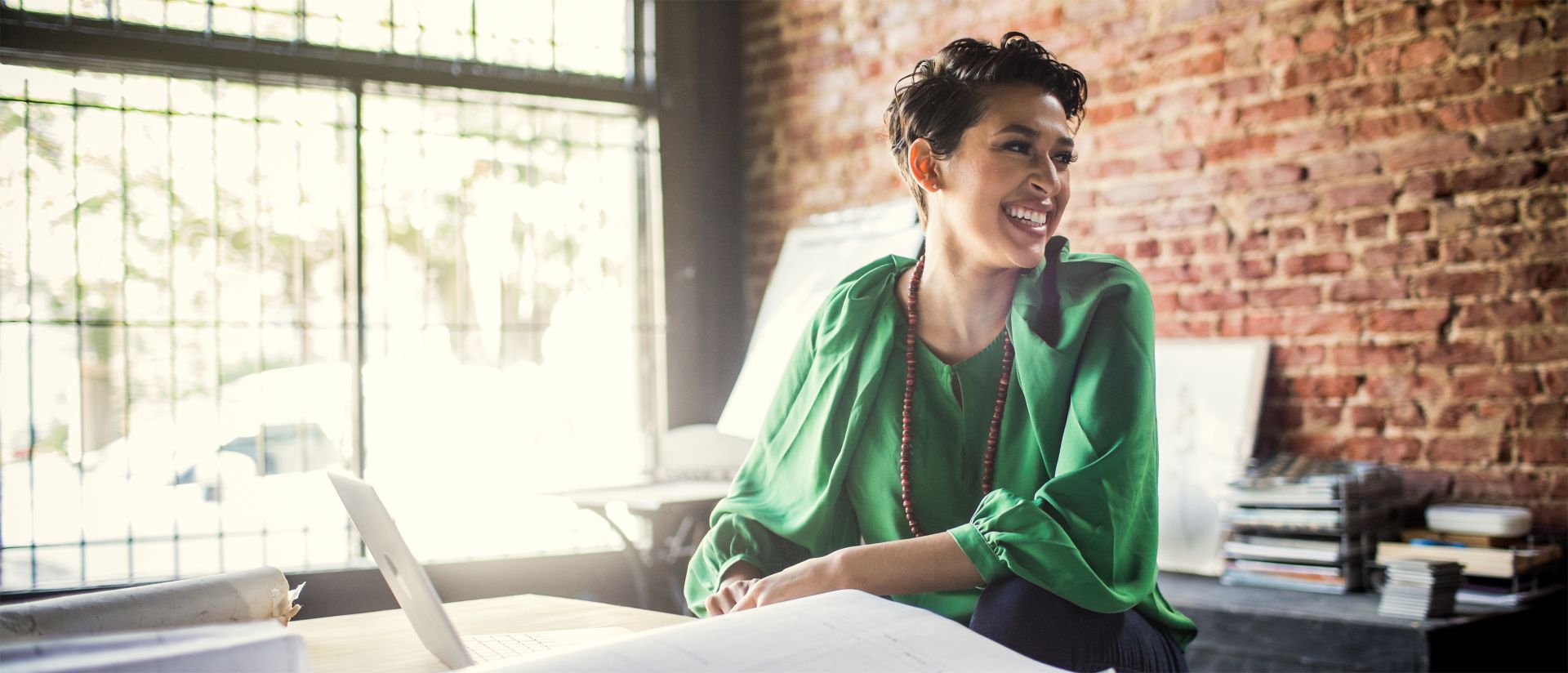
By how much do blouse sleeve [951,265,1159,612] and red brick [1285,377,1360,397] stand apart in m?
1.72

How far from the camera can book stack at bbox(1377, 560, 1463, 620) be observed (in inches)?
97.8

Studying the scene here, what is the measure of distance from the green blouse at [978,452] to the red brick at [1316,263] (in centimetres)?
161

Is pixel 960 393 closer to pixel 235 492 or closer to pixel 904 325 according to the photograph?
pixel 904 325

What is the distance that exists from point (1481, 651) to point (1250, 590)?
0.51 m

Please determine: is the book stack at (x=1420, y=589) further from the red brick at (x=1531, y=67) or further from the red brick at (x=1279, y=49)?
the red brick at (x=1279, y=49)

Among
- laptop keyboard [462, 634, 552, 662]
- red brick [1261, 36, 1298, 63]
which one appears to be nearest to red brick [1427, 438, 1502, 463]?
red brick [1261, 36, 1298, 63]

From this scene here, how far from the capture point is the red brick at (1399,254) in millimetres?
2922

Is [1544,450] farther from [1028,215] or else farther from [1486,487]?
[1028,215]

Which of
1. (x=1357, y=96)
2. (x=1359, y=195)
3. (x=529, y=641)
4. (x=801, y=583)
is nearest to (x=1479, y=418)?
(x=1359, y=195)

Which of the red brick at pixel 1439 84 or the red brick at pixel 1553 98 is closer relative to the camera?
the red brick at pixel 1553 98

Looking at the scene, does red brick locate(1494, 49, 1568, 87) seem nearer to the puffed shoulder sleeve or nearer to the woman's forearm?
the puffed shoulder sleeve

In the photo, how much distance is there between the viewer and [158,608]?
1.08 m

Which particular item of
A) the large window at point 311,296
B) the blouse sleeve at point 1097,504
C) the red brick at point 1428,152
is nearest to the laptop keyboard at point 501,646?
the blouse sleeve at point 1097,504

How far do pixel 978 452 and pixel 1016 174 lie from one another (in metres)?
0.42
